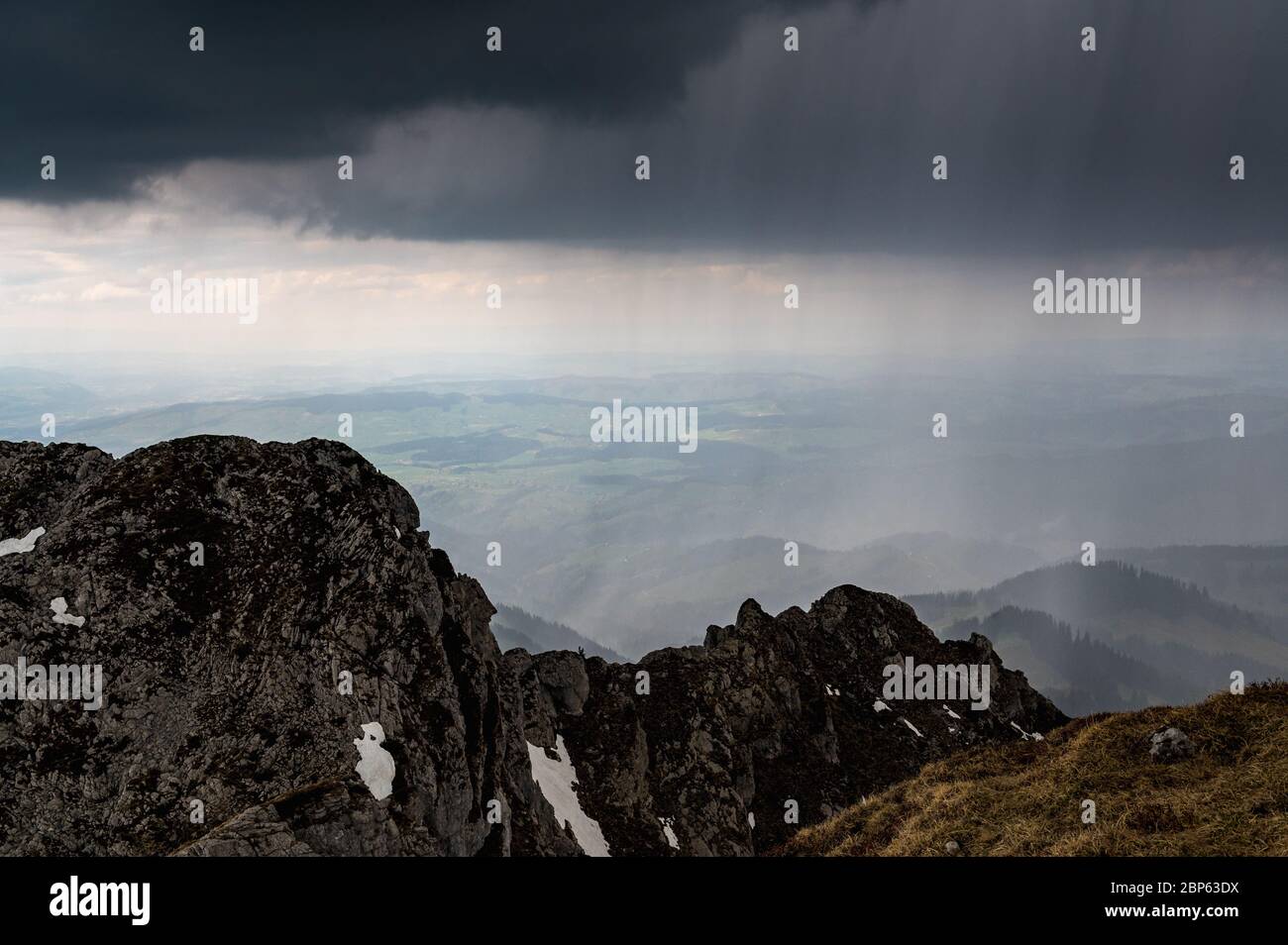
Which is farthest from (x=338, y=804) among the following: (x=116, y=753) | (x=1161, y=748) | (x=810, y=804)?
(x=810, y=804)

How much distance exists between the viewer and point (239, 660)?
4641cm

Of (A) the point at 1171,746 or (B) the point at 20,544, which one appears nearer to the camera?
(A) the point at 1171,746

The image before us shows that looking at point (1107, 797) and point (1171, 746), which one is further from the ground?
point (1171, 746)

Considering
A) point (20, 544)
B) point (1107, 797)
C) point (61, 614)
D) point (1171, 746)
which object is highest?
point (20, 544)

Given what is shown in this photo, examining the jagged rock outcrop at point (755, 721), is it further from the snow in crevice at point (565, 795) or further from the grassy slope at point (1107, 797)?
the grassy slope at point (1107, 797)

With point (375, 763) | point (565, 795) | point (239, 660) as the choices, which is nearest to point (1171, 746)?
point (375, 763)

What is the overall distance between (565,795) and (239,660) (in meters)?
32.8

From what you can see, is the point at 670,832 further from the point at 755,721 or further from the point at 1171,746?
the point at 1171,746

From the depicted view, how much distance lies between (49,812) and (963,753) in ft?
137

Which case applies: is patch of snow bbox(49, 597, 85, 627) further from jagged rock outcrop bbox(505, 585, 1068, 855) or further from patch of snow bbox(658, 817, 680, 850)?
patch of snow bbox(658, 817, 680, 850)

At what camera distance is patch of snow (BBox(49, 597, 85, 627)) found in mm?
47406

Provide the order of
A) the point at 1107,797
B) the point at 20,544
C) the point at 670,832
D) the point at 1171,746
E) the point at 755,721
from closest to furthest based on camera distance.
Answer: the point at 1107,797 → the point at 1171,746 → the point at 20,544 → the point at 670,832 → the point at 755,721

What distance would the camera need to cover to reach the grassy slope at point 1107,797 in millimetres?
19219

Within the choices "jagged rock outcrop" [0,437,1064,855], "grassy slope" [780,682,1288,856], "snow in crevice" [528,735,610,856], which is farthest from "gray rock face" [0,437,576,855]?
"grassy slope" [780,682,1288,856]
